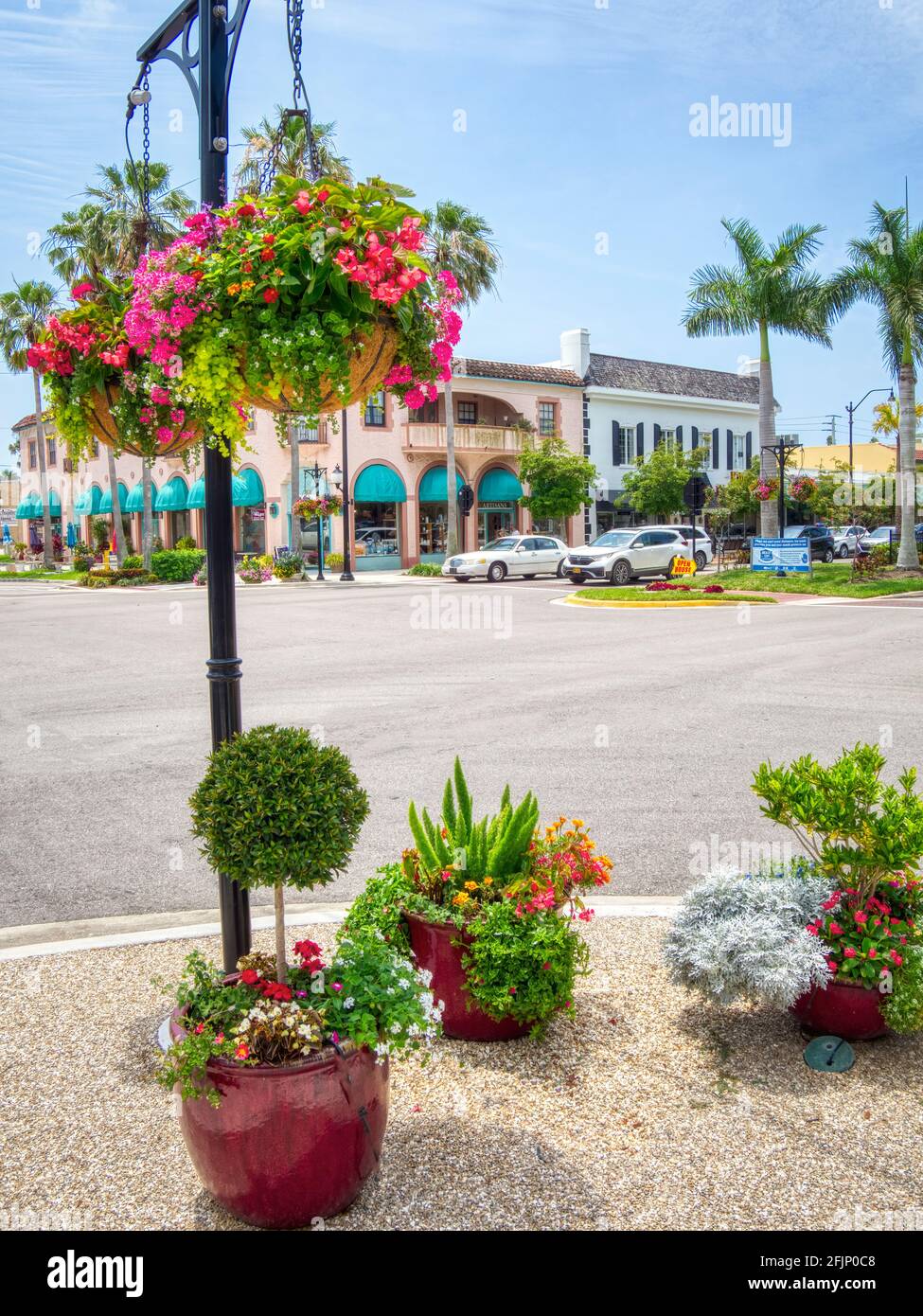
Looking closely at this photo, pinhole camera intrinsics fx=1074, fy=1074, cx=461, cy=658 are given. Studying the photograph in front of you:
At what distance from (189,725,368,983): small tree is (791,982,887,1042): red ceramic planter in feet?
5.89

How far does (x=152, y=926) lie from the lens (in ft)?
17.0

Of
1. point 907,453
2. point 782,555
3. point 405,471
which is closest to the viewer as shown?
point 907,453

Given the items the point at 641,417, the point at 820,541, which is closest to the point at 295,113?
the point at 820,541

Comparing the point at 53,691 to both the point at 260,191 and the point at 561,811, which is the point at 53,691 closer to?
the point at 561,811

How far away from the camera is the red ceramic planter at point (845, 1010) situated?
3656 mm

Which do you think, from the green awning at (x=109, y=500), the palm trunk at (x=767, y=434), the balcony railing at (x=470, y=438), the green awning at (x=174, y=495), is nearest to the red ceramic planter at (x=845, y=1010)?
the palm trunk at (x=767, y=434)

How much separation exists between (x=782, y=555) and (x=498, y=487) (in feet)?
59.2

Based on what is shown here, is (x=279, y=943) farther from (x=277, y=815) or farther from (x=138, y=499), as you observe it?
(x=138, y=499)

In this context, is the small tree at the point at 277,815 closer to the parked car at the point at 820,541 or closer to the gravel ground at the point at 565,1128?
the gravel ground at the point at 565,1128

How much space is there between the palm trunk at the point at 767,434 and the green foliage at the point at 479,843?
27.5 metres

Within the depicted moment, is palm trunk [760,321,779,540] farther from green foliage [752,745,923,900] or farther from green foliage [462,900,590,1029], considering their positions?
green foliage [462,900,590,1029]

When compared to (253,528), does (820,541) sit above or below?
below

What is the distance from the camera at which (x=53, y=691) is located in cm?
1236

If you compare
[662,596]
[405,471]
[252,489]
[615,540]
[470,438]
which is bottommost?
[662,596]
